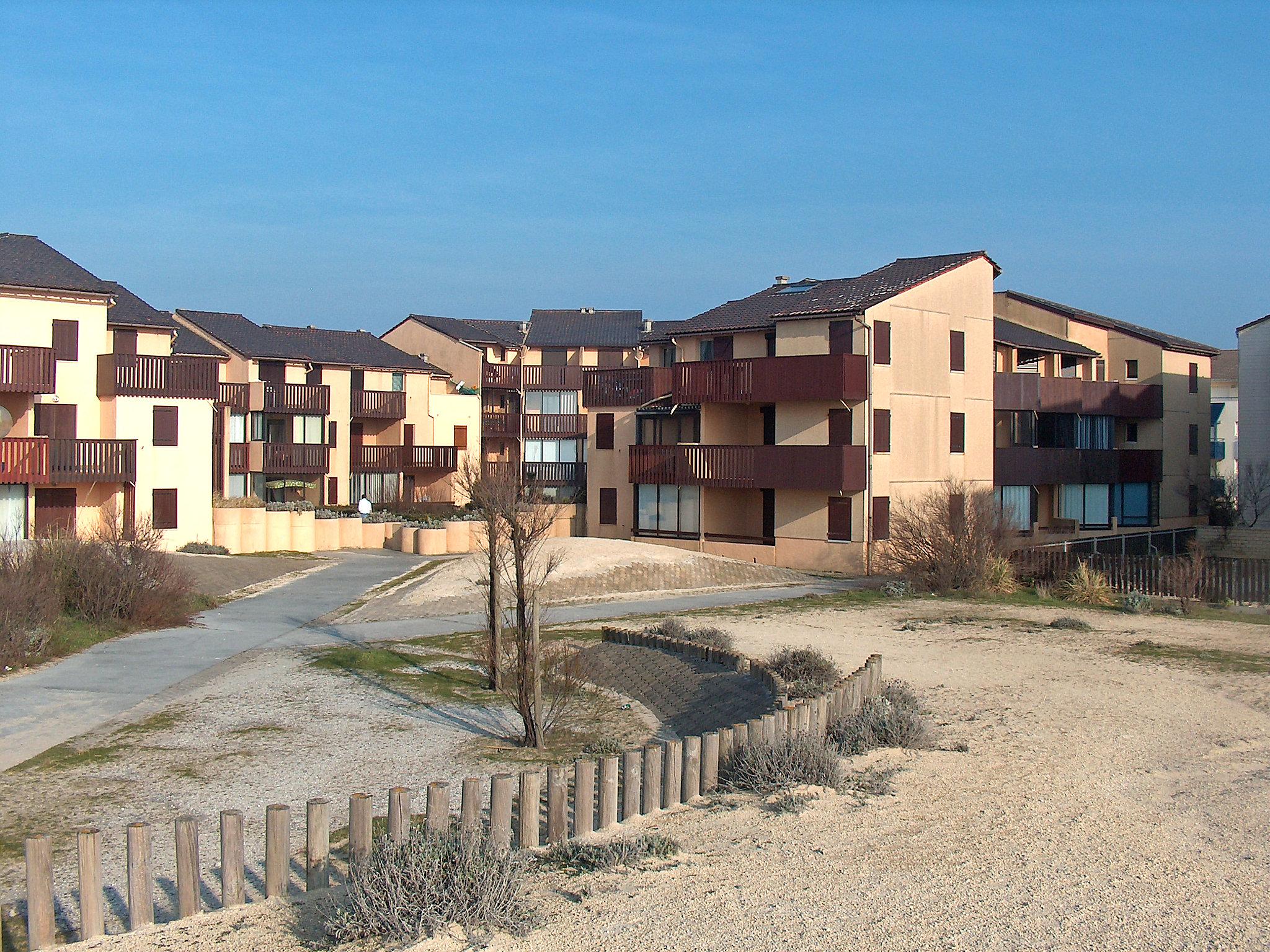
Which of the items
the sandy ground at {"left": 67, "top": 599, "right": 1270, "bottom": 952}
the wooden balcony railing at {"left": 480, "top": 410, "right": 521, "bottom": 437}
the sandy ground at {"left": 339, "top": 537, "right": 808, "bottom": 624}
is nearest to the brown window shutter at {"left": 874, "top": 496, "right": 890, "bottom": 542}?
the sandy ground at {"left": 339, "top": 537, "right": 808, "bottom": 624}

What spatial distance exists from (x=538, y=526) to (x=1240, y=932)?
1149 centimetres

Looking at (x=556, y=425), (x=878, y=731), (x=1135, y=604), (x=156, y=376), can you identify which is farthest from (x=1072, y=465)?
(x=878, y=731)

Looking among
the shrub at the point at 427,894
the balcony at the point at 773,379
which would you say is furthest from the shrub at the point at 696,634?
the balcony at the point at 773,379

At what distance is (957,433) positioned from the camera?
40812 mm

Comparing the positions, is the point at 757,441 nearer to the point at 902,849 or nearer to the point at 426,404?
the point at 426,404

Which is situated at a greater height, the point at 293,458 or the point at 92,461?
the point at 293,458

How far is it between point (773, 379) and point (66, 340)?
21787 millimetres

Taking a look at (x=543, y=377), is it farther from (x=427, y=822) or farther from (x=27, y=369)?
(x=427, y=822)

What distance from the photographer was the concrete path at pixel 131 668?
1537cm

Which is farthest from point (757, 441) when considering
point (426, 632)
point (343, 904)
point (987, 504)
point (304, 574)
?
point (343, 904)

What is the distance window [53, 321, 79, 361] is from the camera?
35844 mm

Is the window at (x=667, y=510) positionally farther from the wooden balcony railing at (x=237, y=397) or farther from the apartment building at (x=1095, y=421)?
the wooden balcony railing at (x=237, y=397)

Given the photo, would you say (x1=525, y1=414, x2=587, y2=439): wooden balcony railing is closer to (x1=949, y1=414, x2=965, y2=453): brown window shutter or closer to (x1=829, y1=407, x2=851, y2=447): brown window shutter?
(x1=949, y1=414, x2=965, y2=453): brown window shutter

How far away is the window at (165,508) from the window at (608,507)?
1575 cm
